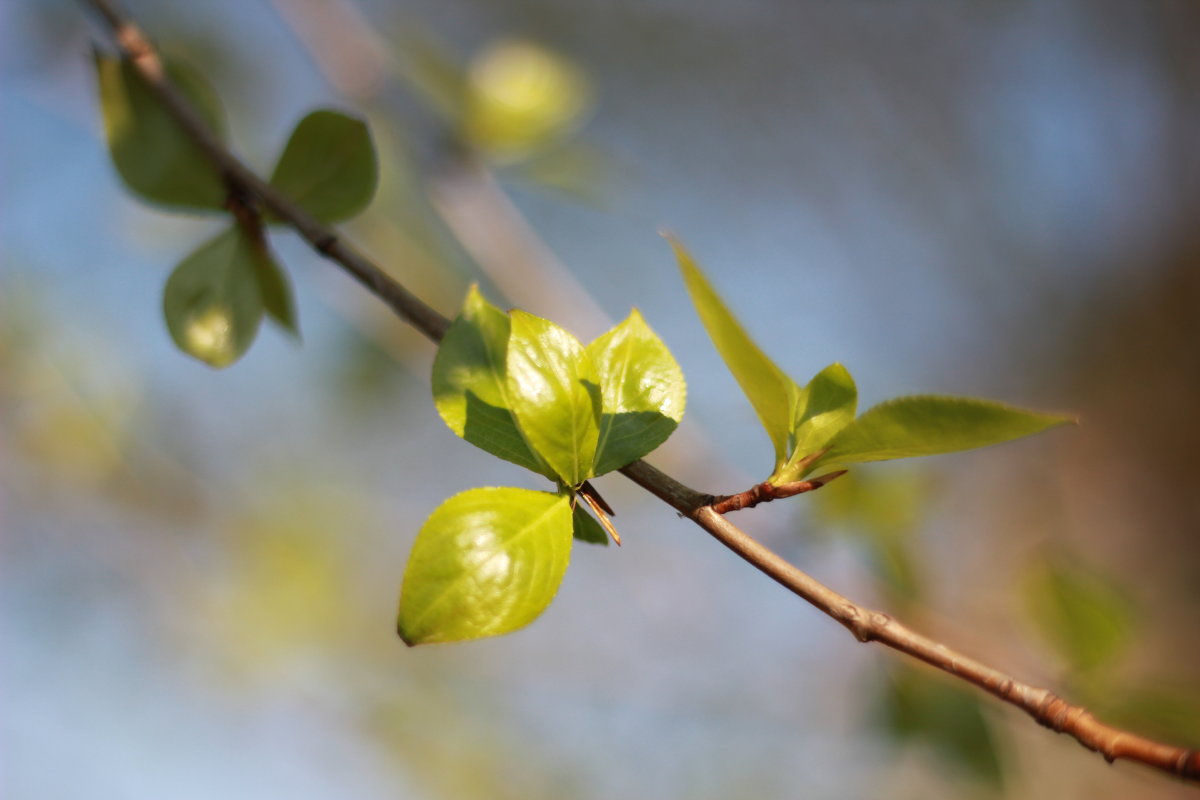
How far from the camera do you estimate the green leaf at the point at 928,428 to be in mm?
163

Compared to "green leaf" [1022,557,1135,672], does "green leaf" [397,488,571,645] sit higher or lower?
higher

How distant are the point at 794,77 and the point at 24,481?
2.28 metres

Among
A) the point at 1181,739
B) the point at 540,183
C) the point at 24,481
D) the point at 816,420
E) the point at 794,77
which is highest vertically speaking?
the point at 794,77

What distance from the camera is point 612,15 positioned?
2.27 m

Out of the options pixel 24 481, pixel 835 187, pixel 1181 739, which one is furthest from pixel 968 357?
pixel 24 481

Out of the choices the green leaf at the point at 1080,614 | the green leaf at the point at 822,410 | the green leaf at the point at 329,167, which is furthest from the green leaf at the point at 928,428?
the green leaf at the point at 1080,614

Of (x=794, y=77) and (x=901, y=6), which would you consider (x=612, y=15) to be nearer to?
(x=794, y=77)

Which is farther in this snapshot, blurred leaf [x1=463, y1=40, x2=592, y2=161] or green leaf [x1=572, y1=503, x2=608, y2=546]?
blurred leaf [x1=463, y1=40, x2=592, y2=161]

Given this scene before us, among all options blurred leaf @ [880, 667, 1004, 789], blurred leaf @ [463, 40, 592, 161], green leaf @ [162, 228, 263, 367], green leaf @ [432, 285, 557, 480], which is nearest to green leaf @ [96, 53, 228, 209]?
green leaf @ [162, 228, 263, 367]

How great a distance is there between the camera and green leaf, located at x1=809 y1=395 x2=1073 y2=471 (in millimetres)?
163

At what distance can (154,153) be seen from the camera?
0.88ft

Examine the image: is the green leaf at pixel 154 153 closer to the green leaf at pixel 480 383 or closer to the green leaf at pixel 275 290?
the green leaf at pixel 275 290

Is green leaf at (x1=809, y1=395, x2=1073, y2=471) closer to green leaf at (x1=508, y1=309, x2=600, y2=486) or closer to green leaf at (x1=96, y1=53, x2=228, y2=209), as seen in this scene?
green leaf at (x1=508, y1=309, x2=600, y2=486)

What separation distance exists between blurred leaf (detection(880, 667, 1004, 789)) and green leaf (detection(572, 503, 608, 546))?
0.36 meters
